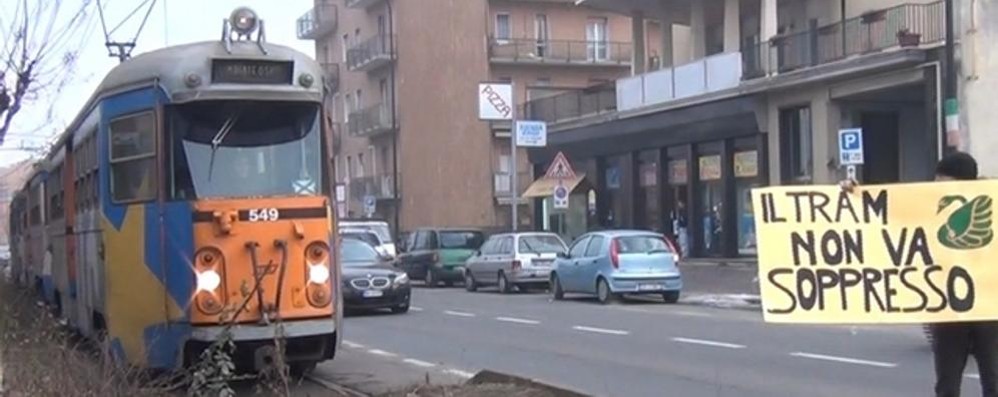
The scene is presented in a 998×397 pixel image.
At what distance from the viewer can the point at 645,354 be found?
17266 mm

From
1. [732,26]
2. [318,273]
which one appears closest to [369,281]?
[318,273]

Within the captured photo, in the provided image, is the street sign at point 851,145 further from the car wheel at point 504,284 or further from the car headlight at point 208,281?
the car headlight at point 208,281

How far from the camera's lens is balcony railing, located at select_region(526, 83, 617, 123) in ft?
146

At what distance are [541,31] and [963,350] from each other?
5501 cm

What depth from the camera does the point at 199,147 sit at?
41.1ft

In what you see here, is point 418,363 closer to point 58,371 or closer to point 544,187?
point 58,371

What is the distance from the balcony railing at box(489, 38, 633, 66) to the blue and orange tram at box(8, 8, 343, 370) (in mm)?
48246

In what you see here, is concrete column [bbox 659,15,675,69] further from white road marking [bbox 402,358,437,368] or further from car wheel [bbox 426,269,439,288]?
white road marking [bbox 402,358,437,368]

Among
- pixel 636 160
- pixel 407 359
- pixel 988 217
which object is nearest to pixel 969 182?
pixel 988 217

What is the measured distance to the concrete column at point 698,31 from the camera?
40312mm

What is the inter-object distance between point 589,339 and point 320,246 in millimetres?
7718

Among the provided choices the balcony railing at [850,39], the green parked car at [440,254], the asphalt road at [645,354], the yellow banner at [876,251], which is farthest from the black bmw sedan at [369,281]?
the yellow banner at [876,251]

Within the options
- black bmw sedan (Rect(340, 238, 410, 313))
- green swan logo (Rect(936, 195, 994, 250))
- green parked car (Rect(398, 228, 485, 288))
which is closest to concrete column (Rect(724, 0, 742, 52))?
green parked car (Rect(398, 228, 485, 288))

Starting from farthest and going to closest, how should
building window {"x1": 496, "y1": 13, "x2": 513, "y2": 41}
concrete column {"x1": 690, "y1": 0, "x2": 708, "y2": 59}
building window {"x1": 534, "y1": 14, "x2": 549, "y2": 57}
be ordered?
building window {"x1": 534, "y1": 14, "x2": 549, "y2": 57}, building window {"x1": 496, "y1": 13, "x2": 513, "y2": 41}, concrete column {"x1": 690, "y1": 0, "x2": 708, "y2": 59}
